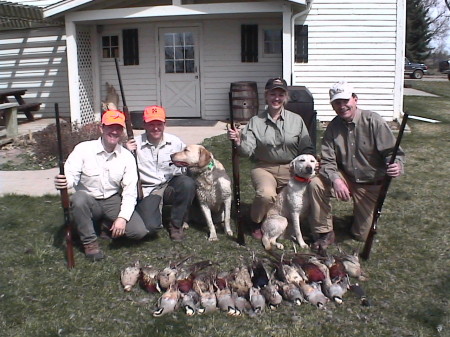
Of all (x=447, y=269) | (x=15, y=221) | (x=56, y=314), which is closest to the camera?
(x=56, y=314)

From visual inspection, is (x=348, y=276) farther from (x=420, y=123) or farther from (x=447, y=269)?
(x=420, y=123)

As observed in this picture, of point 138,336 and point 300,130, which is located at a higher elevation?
point 300,130

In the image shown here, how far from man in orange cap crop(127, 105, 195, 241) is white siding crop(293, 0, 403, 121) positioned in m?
7.89

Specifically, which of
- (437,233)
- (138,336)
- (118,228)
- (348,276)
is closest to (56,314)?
(138,336)

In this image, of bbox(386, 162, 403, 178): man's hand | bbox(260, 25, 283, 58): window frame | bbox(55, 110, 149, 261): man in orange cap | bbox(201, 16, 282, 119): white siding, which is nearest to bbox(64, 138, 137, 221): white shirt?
bbox(55, 110, 149, 261): man in orange cap

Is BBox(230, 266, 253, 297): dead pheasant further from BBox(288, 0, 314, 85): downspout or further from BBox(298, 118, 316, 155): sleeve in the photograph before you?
BBox(288, 0, 314, 85): downspout

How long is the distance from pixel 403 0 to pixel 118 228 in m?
10.1

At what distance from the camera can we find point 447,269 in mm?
4387

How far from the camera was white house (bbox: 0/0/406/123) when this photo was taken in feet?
39.4

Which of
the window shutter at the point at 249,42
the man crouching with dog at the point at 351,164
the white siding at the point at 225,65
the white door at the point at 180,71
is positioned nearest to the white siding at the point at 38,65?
the white door at the point at 180,71

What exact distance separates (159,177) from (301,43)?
8234mm

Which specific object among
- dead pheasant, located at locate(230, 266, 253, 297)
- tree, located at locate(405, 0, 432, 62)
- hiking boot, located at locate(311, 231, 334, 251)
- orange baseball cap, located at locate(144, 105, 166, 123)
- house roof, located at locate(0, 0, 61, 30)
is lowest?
hiking boot, located at locate(311, 231, 334, 251)

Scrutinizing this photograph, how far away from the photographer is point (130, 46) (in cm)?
1329

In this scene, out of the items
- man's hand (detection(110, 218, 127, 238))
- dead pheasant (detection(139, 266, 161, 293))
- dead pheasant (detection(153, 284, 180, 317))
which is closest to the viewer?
dead pheasant (detection(153, 284, 180, 317))
